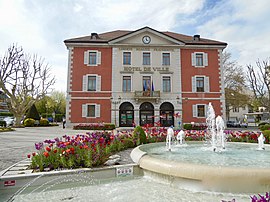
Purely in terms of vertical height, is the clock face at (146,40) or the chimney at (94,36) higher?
the chimney at (94,36)

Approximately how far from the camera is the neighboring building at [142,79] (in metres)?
22.2

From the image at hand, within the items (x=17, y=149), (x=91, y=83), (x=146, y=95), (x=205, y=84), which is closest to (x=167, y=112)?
(x=146, y=95)

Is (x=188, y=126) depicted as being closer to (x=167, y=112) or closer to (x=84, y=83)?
(x=167, y=112)

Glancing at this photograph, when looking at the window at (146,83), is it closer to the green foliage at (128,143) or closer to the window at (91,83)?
the window at (91,83)

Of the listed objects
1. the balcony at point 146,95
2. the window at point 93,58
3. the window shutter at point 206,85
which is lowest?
the balcony at point 146,95

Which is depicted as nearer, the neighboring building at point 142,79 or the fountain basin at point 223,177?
the fountain basin at point 223,177

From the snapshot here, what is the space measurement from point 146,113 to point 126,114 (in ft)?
7.99

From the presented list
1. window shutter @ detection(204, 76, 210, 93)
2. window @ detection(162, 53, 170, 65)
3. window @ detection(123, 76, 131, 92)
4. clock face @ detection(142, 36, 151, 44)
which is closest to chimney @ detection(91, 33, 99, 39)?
clock face @ detection(142, 36, 151, 44)

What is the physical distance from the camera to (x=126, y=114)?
895 inches

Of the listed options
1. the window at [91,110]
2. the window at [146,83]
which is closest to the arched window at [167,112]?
the window at [146,83]

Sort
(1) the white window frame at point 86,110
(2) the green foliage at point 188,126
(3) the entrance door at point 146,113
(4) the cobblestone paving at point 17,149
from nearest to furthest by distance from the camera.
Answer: (4) the cobblestone paving at point 17,149 → (2) the green foliage at point 188,126 → (1) the white window frame at point 86,110 → (3) the entrance door at point 146,113

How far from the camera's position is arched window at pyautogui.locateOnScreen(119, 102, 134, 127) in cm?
2261

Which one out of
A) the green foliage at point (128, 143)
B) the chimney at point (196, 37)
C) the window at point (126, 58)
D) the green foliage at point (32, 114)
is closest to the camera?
the green foliage at point (128, 143)

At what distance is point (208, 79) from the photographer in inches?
915
